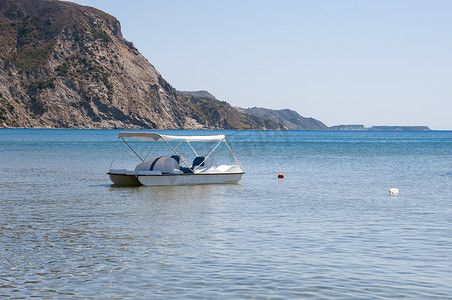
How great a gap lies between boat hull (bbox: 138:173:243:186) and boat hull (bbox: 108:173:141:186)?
1.23 feet

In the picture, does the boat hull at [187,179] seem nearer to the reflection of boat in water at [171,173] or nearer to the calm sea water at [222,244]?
the reflection of boat in water at [171,173]

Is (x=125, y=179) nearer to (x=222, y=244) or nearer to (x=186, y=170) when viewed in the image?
(x=186, y=170)

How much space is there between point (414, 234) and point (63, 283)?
1107cm

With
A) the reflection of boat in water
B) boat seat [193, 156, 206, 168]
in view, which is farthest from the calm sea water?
boat seat [193, 156, 206, 168]

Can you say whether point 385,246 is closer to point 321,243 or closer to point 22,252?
point 321,243

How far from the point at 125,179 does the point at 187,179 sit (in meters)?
3.74

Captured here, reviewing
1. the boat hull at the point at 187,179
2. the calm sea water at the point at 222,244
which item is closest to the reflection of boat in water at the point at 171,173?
the boat hull at the point at 187,179

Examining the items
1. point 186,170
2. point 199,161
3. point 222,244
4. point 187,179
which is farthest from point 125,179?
point 222,244

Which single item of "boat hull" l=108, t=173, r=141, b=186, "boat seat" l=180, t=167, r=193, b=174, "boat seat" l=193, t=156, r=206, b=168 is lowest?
"boat hull" l=108, t=173, r=141, b=186

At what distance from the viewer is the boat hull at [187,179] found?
108 ft

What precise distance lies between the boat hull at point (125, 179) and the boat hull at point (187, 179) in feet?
1.23

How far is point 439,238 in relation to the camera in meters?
17.1

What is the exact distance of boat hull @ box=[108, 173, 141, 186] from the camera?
32.7 meters

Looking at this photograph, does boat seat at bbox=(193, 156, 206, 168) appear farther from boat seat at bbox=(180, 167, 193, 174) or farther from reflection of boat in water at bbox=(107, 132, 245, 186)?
boat seat at bbox=(180, 167, 193, 174)
